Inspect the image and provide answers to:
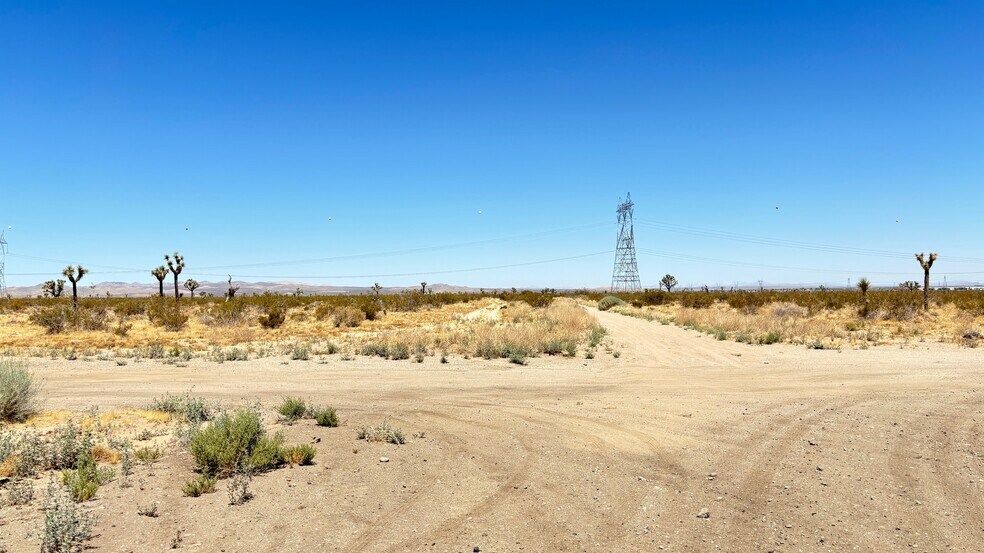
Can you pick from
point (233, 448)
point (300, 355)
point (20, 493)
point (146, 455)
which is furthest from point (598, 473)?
point (300, 355)

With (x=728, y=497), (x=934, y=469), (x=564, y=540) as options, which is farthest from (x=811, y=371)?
(x=564, y=540)

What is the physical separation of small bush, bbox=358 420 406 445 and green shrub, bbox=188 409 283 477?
1.41 meters

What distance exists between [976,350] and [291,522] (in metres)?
23.0

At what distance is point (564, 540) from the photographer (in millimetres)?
5270

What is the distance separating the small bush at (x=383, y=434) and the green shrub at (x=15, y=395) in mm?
6484

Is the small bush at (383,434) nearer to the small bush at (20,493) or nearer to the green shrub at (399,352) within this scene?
the small bush at (20,493)

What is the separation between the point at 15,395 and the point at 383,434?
23.1ft

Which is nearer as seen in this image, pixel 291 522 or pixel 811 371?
pixel 291 522

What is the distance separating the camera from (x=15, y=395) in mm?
10062

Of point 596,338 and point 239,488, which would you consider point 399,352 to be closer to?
point 596,338

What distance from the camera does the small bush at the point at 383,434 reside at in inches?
340

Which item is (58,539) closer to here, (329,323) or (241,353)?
(241,353)

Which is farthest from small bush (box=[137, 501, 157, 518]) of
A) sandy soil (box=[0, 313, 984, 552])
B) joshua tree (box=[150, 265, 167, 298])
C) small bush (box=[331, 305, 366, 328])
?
joshua tree (box=[150, 265, 167, 298])

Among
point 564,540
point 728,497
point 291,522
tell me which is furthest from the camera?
point 728,497
